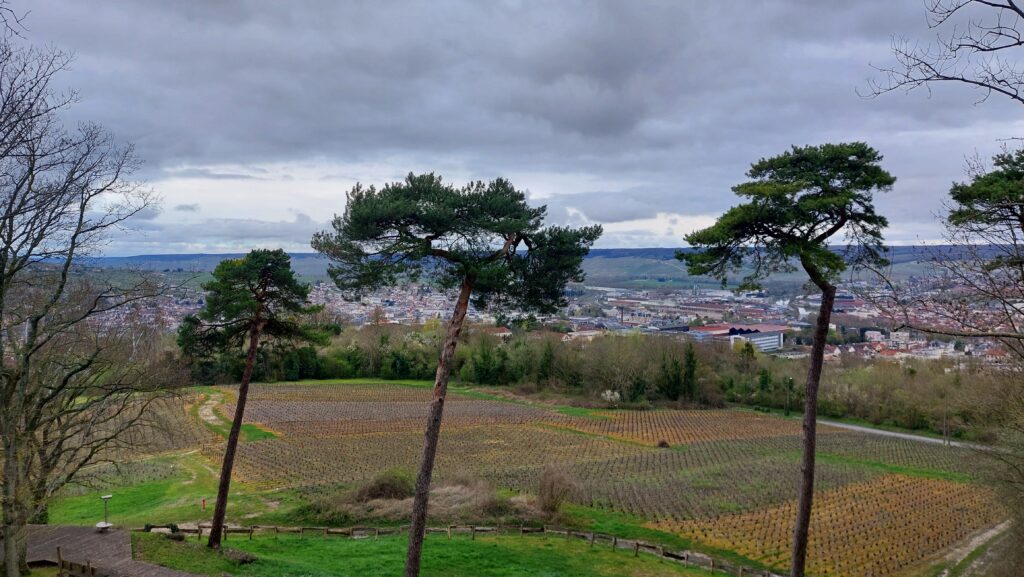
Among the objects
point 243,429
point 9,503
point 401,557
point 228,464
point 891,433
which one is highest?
point 9,503

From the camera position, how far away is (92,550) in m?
13.1

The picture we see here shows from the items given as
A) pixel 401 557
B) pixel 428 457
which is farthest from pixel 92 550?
pixel 428 457

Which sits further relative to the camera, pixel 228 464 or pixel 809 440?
pixel 228 464

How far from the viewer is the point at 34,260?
8484mm

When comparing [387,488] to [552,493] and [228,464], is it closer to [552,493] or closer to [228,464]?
[552,493]

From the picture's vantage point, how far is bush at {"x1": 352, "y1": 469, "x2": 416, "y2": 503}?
2241 cm

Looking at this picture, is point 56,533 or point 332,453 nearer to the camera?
point 56,533

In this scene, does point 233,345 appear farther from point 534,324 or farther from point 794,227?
point 794,227

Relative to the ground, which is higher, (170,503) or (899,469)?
(899,469)

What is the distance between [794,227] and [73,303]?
42.9ft

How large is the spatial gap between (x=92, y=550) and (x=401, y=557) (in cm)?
717

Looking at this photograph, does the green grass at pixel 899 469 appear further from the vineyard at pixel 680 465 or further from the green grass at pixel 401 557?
the green grass at pixel 401 557

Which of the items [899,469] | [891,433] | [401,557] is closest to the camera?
[401,557]

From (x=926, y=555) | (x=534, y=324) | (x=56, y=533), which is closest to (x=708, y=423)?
(x=926, y=555)
